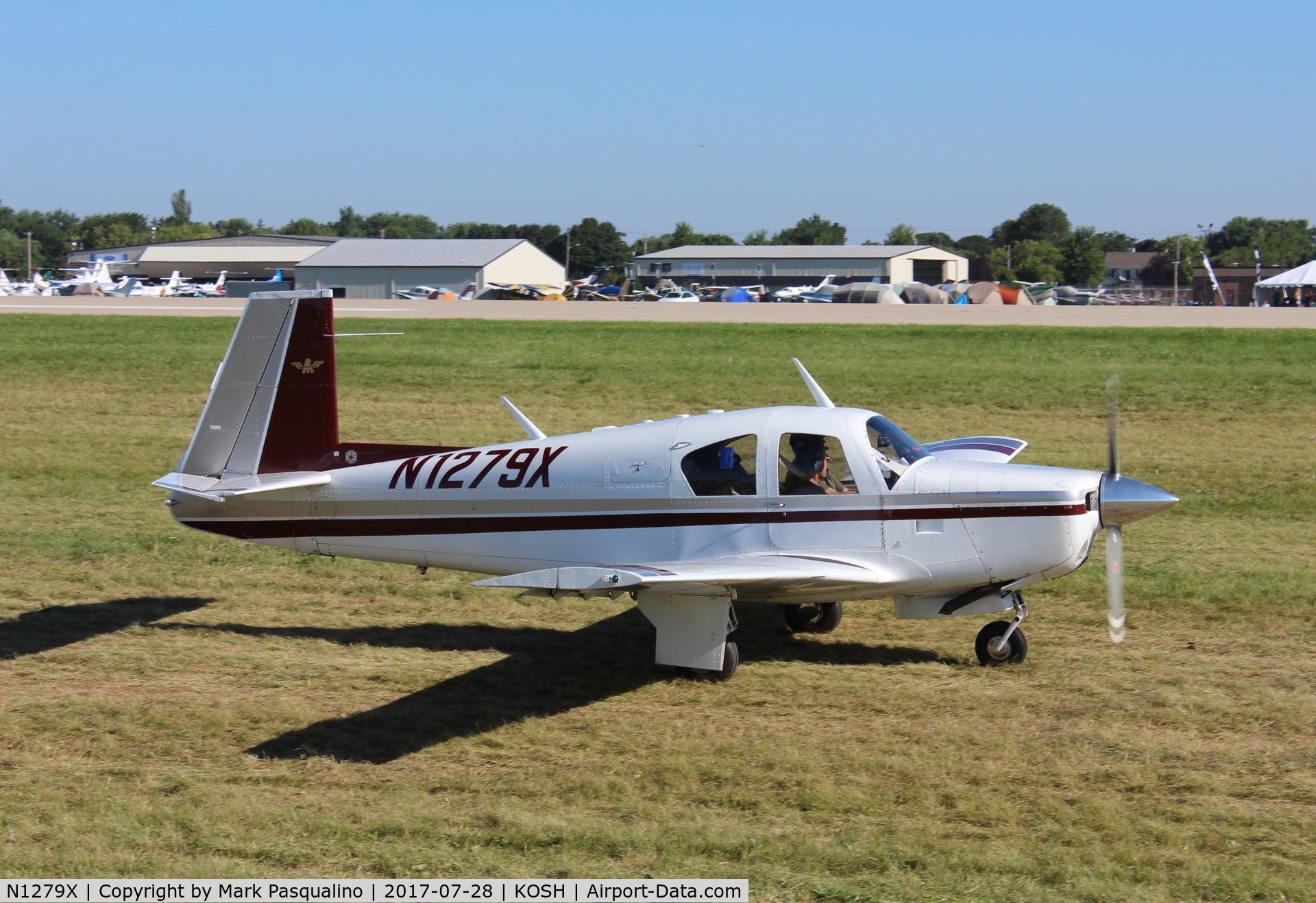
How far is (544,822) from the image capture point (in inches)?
243

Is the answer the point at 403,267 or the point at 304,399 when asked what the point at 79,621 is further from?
the point at 403,267

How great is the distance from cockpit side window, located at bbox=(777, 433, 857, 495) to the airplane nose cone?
1.69 metres

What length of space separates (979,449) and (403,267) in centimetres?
8250

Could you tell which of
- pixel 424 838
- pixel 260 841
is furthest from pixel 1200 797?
pixel 260 841

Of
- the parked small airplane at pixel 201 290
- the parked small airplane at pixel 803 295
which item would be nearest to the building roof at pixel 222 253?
the parked small airplane at pixel 201 290

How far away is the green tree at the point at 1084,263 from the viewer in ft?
370

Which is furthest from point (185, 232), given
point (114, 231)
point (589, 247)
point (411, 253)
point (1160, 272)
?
point (1160, 272)

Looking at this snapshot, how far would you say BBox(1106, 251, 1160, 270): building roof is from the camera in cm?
15262

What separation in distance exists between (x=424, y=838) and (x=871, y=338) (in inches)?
898

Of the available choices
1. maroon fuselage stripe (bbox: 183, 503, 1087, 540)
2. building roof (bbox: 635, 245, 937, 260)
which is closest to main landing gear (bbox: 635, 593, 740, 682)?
maroon fuselage stripe (bbox: 183, 503, 1087, 540)

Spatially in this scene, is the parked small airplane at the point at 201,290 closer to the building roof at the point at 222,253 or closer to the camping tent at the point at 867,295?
the camping tent at the point at 867,295

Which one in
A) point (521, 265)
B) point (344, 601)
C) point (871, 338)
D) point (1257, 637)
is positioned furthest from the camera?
point (521, 265)

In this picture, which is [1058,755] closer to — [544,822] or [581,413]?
[544,822]

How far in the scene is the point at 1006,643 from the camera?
8.52 meters
